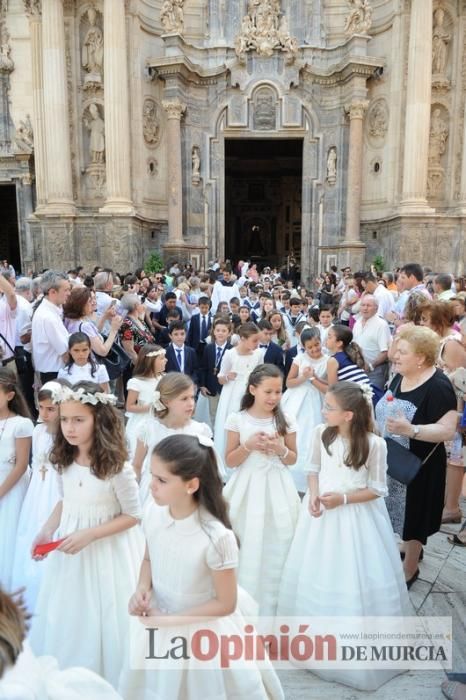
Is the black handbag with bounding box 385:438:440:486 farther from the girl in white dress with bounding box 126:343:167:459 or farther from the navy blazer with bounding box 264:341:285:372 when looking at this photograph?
the navy blazer with bounding box 264:341:285:372

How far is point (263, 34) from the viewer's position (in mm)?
17281

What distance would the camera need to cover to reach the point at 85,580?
104 inches

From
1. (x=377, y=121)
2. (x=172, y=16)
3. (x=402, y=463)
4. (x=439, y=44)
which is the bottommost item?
(x=402, y=463)

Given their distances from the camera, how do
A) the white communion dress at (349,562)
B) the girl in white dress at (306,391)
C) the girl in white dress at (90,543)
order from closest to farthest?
the girl in white dress at (90,543) → the white communion dress at (349,562) → the girl in white dress at (306,391)

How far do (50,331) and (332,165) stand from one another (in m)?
15.4

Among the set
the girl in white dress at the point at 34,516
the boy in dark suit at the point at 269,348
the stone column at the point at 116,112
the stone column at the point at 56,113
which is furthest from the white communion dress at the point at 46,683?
the stone column at the point at 56,113

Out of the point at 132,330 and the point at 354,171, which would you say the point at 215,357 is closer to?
the point at 132,330

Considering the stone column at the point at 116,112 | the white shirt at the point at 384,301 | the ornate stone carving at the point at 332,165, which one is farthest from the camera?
the ornate stone carving at the point at 332,165

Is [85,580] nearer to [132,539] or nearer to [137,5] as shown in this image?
[132,539]

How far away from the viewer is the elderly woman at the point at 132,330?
22.0ft

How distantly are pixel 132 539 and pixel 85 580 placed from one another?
314mm

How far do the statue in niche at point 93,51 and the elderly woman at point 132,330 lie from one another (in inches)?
486

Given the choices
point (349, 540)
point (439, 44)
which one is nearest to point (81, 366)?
point (349, 540)

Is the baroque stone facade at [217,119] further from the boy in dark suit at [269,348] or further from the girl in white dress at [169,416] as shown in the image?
the girl in white dress at [169,416]
